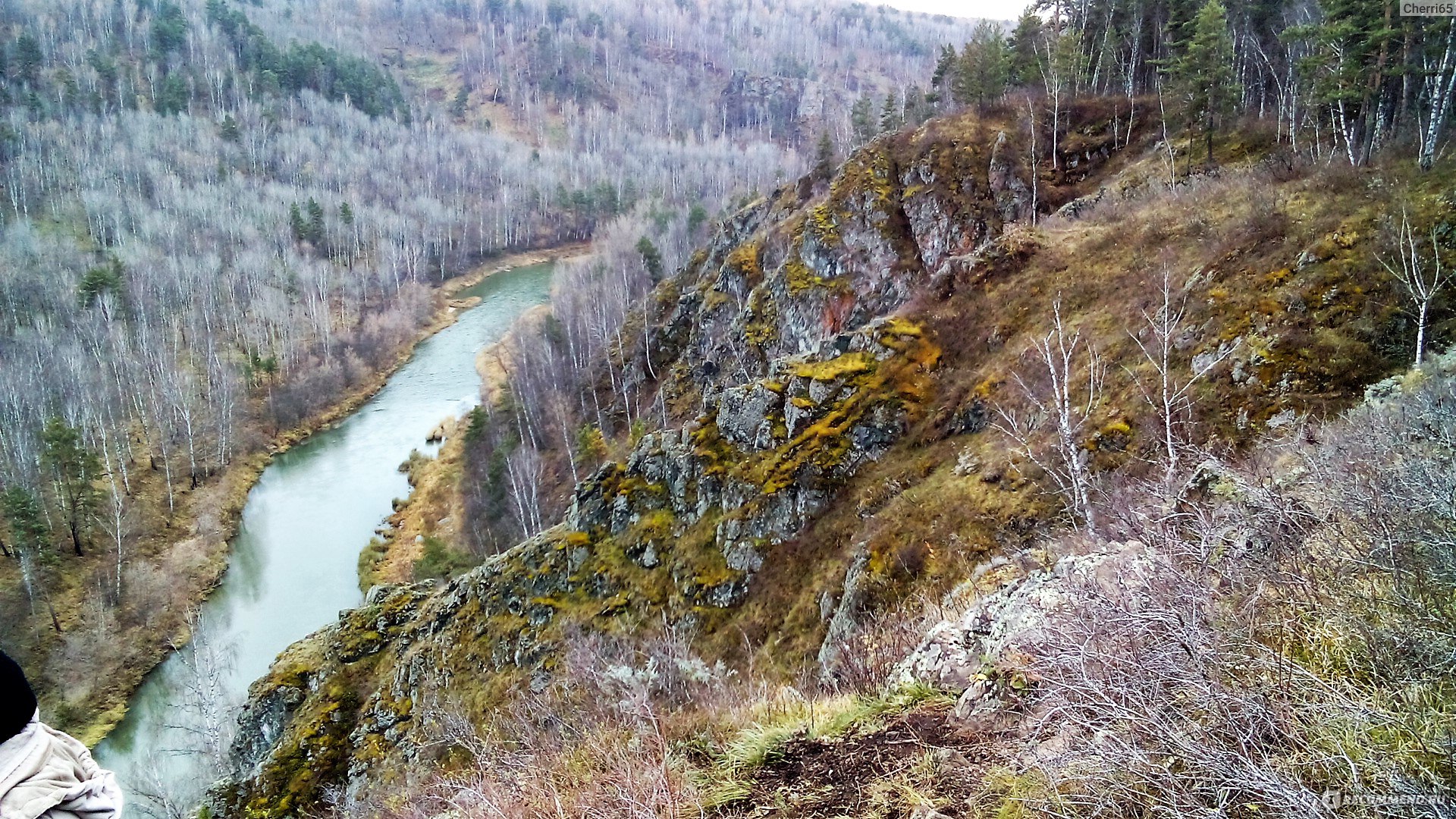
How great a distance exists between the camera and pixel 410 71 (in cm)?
17888

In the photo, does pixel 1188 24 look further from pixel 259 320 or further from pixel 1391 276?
pixel 259 320

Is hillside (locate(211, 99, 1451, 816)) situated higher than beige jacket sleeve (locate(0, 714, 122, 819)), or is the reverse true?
beige jacket sleeve (locate(0, 714, 122, 819))

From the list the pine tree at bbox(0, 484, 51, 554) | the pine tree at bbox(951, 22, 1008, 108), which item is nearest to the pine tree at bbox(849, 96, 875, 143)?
the pine tree at bbox(951, 22, 1008, 108)

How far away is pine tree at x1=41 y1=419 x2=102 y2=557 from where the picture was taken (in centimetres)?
3741

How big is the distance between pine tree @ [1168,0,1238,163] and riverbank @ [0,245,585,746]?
5011 cm

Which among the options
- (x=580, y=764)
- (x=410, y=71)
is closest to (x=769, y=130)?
(x=410, y=71)

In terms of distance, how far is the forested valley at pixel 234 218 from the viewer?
38344mm

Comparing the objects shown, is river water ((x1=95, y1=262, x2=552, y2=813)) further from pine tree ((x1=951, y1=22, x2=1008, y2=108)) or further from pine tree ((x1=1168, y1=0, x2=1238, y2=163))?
pine tree ((x1=1168, y1=0, x2=1238, y2=163))

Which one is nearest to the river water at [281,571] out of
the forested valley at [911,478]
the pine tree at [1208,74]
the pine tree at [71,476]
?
the forested valley at [911,478]

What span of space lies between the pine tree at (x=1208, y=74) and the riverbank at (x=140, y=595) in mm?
50115

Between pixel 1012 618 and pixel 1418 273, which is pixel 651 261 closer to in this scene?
pixel 1418 273

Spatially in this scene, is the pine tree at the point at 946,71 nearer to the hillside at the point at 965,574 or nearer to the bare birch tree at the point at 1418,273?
the hillside at the point at 965,574

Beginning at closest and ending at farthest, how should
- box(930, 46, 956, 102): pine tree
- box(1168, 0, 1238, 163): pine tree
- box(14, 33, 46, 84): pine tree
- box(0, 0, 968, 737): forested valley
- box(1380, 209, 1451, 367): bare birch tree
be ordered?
box(1380, 209, 1451, 367): bare birch tree → box(1168, 0, 1238, 163): pine tree → box(0, 0, 968, 737): forested valley → box(930, 46, 956, 102): pine tree → box(14, 33, 46, 84): pine tree

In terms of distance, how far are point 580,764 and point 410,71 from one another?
209m
